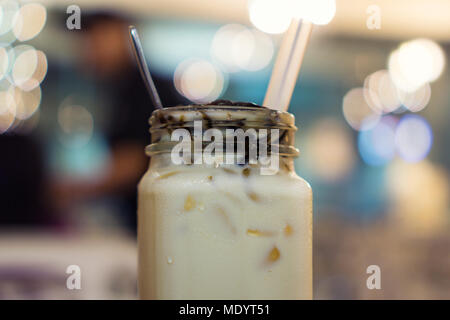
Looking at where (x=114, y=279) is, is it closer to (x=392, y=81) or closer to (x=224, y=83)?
(x=224, y=83)

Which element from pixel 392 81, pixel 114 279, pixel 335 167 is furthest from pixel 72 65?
pixel 392 81

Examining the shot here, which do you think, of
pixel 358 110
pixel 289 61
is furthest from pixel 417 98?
pixel 289 61

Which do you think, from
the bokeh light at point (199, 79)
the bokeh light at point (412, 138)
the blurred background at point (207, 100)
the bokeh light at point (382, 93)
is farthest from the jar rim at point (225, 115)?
the bokeh light at point (412, 138)

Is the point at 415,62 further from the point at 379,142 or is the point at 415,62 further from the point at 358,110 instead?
the point at 379,142

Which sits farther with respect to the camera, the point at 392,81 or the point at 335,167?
the point at 392,81

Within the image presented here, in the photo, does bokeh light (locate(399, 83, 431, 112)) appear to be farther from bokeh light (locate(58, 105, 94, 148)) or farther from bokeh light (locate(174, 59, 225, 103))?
bokeh light (locate(58, 105, 94, 148))

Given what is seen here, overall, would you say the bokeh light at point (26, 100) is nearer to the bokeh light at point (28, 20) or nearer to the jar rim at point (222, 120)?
the bokeh light at point (28, 20)
